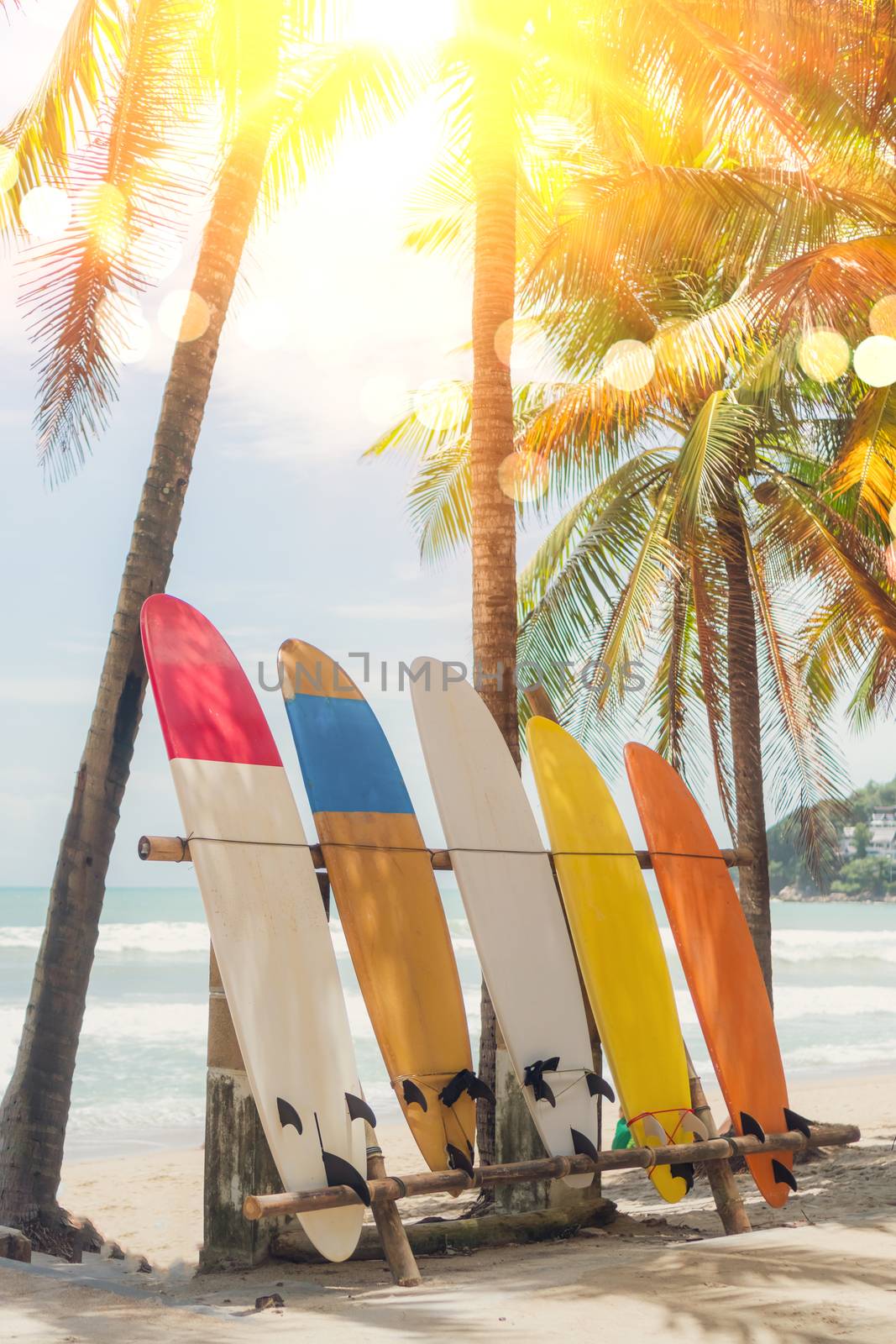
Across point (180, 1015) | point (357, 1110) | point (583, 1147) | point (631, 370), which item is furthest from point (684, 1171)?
point (180, 1015)

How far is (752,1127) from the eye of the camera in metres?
4.42

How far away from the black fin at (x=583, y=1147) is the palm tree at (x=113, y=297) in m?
2.52

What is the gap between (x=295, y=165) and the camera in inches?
272

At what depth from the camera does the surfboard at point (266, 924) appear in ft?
11.7

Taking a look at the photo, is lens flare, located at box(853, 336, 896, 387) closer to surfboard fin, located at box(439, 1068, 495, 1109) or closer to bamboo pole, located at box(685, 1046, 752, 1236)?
bamboo pole, located at box(685, 1046, 752, 1236)

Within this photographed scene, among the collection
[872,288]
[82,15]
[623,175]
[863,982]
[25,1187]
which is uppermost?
[82,15]

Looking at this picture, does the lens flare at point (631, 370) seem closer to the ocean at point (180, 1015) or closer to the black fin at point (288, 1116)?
the black fin at point (288, 1116)

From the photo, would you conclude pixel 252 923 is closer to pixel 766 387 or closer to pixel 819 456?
pixel 766 387

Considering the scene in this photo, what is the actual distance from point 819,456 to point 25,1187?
24.5 feet

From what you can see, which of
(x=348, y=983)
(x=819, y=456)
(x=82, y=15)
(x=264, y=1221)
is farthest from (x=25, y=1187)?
(x=348, y=983)

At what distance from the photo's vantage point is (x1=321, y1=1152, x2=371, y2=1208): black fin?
3492 mm

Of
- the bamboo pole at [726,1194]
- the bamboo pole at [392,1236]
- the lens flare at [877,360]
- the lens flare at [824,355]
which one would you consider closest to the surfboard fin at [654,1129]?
the bamboo pole at [726,1194]

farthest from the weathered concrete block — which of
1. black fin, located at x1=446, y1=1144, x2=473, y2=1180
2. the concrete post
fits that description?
black fin, located at x1=446, y1=1144, x2=473, y2=1180

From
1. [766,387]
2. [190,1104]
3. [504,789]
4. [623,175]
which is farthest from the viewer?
[190,1104]
